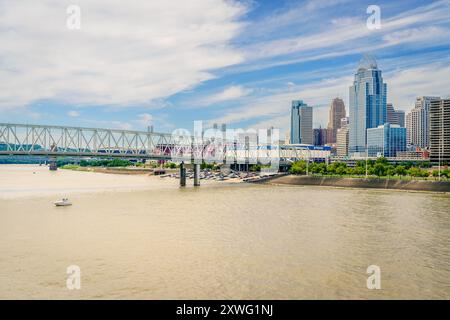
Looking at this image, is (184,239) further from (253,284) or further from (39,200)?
(39,200)

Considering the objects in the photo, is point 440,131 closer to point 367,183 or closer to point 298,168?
point 298,168

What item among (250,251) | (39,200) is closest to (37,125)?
(39,200)

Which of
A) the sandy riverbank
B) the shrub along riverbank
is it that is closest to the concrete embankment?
the shrub along riverbank

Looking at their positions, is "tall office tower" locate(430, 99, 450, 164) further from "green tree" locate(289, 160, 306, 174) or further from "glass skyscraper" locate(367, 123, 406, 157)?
"glass skyscraper" locate(367, 123, 406, 157)

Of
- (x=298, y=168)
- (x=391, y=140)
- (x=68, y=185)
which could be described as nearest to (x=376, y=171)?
(x=298, y=168)

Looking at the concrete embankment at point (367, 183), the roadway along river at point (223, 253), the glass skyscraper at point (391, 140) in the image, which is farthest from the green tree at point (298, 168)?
the glass skyscraper at point (391, 140)

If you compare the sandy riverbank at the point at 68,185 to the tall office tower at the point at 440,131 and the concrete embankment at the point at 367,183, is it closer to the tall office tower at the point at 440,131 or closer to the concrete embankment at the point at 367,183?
the concrete embankment at the point at 367,183
